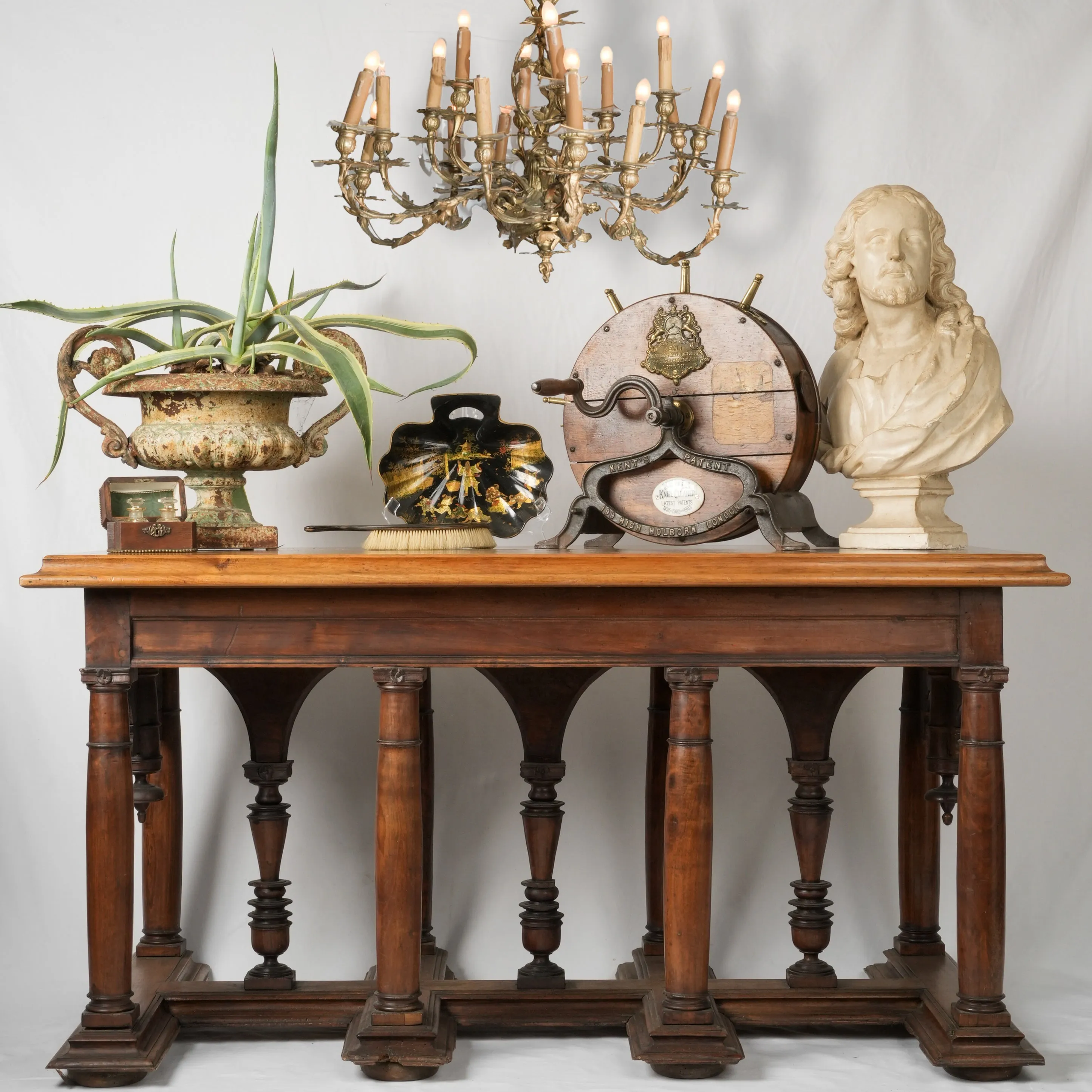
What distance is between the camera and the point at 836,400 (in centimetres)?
280

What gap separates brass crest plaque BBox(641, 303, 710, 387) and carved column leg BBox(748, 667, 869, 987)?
0.62 meters

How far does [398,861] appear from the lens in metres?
2.60

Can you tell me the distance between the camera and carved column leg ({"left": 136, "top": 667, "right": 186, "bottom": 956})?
121 inches

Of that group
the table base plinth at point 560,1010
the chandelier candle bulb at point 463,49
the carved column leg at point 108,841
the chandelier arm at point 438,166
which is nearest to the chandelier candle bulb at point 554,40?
the chandelier candle bulb at point 463,49

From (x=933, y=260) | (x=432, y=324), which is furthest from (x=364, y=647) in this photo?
(x=933, y=260)

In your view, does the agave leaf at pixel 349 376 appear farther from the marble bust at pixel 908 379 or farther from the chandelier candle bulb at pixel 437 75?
the marble bust at pixel 908 379

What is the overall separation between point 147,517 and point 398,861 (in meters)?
0.73

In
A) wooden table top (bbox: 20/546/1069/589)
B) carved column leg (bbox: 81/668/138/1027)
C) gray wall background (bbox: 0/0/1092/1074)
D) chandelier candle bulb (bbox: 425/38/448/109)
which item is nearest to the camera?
wooden table top (bbox: 20/546/1069/589)

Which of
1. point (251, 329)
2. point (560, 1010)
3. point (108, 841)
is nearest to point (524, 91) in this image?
point (251, 329)

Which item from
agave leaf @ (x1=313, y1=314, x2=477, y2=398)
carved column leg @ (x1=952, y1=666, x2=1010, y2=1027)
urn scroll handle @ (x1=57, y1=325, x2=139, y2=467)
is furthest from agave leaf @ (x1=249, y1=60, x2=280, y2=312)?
carved column leg @ (x1=952, y1=666, x2=1010, y2=1027)

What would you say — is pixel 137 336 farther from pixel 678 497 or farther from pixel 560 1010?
pixel 560 1010

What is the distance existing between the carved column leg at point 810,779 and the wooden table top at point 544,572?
0.55 metres

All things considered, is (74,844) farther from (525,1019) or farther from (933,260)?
(933,260)

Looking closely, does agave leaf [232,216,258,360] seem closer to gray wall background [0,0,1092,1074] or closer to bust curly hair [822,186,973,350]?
gray wall background [0,0,1092,1074]
